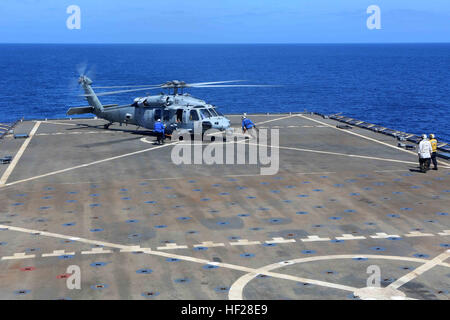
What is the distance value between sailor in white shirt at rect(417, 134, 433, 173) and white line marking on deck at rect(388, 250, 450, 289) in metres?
12.2

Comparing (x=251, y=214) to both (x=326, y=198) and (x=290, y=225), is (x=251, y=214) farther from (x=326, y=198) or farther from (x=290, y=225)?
(x=326, y=198)

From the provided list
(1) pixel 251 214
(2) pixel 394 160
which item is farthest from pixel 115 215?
(2) pixel 394 160

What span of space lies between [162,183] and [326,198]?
8.51 m

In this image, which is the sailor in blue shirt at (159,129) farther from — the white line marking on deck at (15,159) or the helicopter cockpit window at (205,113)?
the white line marking on deck at (15,159)

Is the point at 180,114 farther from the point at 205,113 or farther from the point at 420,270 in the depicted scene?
the point at 420,270

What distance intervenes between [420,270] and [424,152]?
47.2ft

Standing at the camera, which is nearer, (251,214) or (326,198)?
(251,214)

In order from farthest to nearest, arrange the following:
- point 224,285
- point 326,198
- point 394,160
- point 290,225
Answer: point 394,160, point 326,198, point 290,225, point 224,285

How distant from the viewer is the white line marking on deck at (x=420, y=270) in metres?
16.0

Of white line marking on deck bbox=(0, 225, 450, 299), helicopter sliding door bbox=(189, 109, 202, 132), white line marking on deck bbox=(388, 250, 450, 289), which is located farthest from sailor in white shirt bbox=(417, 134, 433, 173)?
helicopter sliding door bbox=(189, 109, 202, 132)

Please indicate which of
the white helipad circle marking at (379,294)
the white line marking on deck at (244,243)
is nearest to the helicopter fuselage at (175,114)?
the white line marking on deck at (244,243)

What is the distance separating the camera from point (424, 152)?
30078 millimetres

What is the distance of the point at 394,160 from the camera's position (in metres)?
34.3

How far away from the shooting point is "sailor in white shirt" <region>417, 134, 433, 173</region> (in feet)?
98.2
